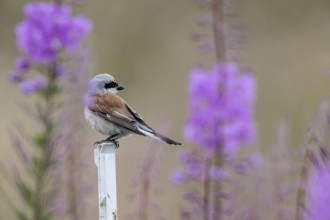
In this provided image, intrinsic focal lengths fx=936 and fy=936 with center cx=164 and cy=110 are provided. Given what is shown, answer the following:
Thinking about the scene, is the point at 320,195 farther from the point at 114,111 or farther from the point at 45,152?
the point at 45,152

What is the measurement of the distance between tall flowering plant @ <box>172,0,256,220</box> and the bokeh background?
484 cm

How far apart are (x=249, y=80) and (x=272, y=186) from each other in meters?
0.86

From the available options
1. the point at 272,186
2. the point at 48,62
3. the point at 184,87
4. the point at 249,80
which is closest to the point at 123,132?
the point at 48,62

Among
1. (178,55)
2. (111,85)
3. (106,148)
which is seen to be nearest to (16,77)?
(111,85)

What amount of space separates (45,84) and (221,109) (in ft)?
3.83

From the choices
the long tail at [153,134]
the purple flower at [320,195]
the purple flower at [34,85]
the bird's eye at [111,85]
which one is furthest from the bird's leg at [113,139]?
the purple flower at [320,195]

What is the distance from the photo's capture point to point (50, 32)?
16.4 ft

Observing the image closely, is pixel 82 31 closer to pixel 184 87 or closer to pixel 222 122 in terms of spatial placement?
pixel 222 122

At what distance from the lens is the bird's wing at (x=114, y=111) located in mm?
4459

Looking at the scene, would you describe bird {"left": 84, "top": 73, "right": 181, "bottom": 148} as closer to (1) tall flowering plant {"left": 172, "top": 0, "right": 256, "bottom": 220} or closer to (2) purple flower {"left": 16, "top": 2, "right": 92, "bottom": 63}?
(2) purple flower {"left": 16, "top": 2, "right": 92, "bottom": 63}

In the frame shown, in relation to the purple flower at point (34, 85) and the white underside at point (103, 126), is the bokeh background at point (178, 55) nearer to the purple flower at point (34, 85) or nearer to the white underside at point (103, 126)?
the purple flower at point (34, 85)

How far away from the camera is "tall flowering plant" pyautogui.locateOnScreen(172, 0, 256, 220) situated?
16.3ft

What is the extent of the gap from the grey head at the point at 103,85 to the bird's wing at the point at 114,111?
52 millimetres

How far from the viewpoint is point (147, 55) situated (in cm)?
1379
